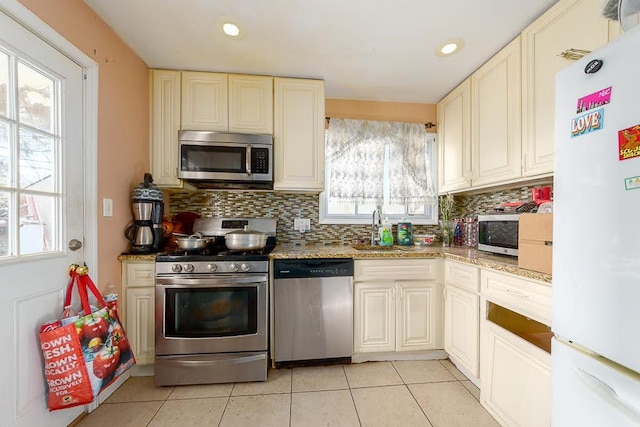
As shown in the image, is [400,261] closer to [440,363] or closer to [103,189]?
[440,363]

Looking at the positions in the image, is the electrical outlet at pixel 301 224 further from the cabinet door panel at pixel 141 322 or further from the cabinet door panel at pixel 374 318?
the cabinet door panel at pixel 141 322

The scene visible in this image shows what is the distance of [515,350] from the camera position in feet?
4.39

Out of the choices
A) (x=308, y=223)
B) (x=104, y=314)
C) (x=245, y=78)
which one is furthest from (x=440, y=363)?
(x=245, y=78)

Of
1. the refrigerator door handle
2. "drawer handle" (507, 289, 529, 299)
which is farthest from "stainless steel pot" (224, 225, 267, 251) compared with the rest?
the refrigerator door handle

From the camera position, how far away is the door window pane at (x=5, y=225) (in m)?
1.10

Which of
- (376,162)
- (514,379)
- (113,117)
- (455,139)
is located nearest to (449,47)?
(455,139)

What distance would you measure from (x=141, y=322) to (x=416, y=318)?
6.88 ft

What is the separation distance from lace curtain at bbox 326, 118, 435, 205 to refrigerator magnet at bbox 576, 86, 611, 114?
180 centimetres

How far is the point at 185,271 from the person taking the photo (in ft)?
5.72

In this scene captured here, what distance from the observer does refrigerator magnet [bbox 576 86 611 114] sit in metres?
0.73

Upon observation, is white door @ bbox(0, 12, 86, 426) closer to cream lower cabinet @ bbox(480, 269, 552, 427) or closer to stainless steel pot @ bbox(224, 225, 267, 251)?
stainless steel pot @ bbox(224, 225, 267, 251)

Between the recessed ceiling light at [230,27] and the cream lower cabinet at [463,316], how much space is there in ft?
7.28

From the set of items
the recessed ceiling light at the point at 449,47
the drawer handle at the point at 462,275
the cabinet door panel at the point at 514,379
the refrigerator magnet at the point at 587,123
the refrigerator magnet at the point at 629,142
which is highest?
the recessed ceiling light at the point at 449,47

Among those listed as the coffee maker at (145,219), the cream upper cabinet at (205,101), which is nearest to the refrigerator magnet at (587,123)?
the cream upper cabinet at (205,101)
